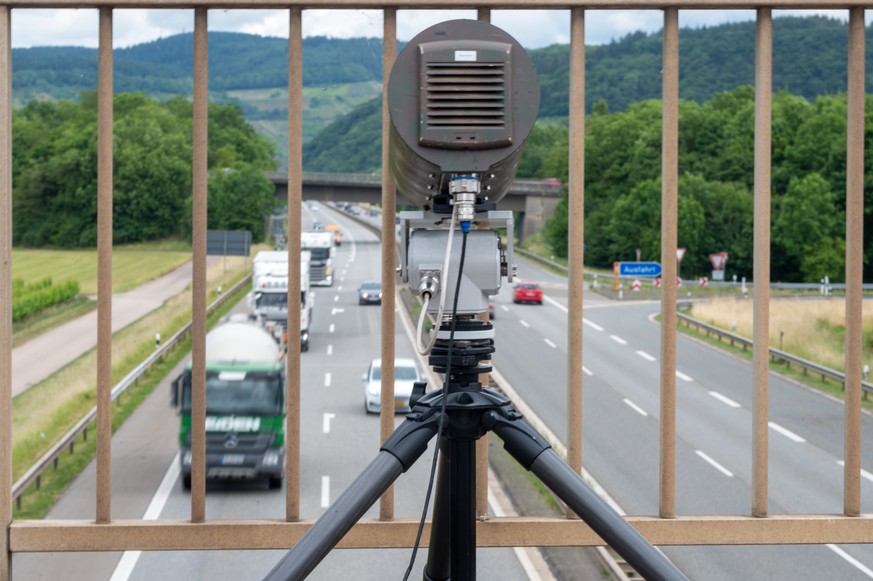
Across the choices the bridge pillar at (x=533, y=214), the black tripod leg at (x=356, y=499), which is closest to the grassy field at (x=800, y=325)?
the bridge pillar at (x=533, y=214)

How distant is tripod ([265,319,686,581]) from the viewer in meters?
1.56

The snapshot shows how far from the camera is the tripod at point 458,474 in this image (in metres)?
1.56

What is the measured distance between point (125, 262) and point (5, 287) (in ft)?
5.22

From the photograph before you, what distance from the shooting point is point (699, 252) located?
7828 millimetres

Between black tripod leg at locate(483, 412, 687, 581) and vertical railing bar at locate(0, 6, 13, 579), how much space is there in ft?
3.92

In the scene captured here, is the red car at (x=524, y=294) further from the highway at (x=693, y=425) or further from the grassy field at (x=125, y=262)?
the grassy field at (x=125, y=262)

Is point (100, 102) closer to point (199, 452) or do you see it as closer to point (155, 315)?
point (199, 452)

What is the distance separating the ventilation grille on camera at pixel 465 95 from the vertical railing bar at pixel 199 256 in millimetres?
804

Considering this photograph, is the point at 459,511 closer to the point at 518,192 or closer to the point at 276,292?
the point at 518,192

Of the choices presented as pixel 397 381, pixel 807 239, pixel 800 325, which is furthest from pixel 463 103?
pixel 807 239

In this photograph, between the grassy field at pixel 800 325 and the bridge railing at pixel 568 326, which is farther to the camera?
the grassy field at pixel 800 325

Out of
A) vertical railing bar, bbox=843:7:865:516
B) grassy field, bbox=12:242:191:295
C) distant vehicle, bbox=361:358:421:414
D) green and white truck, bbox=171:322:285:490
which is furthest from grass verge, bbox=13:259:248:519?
vertical railing bar, bbox=843:7:865:516

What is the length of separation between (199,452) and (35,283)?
20382 mm

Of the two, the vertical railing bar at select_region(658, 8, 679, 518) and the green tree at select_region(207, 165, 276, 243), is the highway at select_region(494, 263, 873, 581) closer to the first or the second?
the vertical railing bar at select_region(658, 8, 679, 518)
